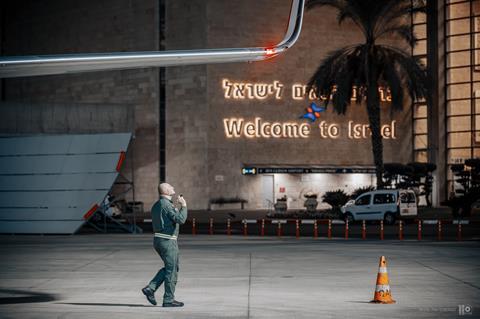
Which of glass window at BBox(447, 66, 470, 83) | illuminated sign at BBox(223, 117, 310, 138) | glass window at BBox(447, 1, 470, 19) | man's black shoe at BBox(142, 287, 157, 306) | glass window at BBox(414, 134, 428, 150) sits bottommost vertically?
man's black shoe at BBox(142, 287, 157, 306)

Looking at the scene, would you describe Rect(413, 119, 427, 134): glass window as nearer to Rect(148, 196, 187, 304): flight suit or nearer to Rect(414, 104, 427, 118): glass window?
Rect(414, 104, 427, 118): glass window

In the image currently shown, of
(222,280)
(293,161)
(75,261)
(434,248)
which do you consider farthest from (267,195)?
(222,280)

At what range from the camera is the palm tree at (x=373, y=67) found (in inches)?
1876

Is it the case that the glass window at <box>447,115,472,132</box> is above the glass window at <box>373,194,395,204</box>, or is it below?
above

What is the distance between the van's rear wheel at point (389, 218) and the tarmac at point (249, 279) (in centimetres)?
1352

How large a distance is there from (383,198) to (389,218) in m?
1.06

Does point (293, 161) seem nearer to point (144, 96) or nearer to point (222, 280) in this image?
point (144, 96)

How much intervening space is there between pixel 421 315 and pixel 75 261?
12.1 m

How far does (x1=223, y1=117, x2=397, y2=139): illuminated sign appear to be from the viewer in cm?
6581

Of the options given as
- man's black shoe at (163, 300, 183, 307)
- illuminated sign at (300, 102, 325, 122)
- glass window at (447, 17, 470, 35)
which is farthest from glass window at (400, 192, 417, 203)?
man's black shoe at (163, 300, 183, 307)

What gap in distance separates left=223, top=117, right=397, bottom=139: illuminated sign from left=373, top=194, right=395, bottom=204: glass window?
931 inches

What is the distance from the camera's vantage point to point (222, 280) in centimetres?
1764

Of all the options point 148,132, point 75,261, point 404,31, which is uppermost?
point 404,31

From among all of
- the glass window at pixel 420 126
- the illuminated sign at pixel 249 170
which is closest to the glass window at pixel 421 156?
the glass window at pixel 420 126
